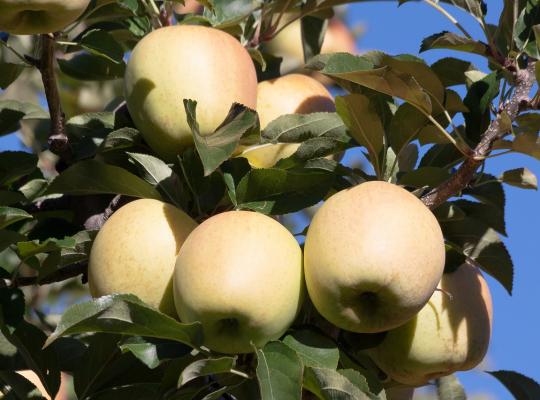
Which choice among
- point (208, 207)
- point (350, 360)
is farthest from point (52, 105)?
point (350, 360)

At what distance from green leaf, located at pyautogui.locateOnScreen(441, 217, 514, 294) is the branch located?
0.16 metres

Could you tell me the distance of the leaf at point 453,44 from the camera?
182 cm

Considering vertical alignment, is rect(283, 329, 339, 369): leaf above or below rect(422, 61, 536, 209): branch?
below

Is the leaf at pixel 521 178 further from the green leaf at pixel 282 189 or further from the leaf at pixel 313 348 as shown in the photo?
the leaf at pixel 313 348

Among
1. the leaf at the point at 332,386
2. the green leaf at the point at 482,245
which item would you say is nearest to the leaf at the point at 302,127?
the green leaf at the point at 482,245

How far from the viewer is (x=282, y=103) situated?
2.01 m

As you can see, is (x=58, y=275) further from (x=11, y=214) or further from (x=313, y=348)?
(x=313, y=348)

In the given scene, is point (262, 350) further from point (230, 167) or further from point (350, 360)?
point (230, 167)

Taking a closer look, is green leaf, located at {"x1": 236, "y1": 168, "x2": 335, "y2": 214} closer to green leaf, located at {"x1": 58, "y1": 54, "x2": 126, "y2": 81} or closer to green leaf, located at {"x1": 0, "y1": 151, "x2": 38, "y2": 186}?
green leaf, located at {"x1": 0, "y1": 151, "x2": 38, "y2": 186}

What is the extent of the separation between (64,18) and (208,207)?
40 centimetres

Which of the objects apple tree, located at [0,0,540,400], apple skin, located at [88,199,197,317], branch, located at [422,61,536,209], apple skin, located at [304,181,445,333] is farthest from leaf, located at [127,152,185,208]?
branch, located at [422,61,536,209]

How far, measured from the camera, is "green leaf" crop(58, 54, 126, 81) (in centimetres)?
220

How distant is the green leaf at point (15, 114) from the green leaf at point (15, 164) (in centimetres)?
18

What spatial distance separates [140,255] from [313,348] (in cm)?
30
